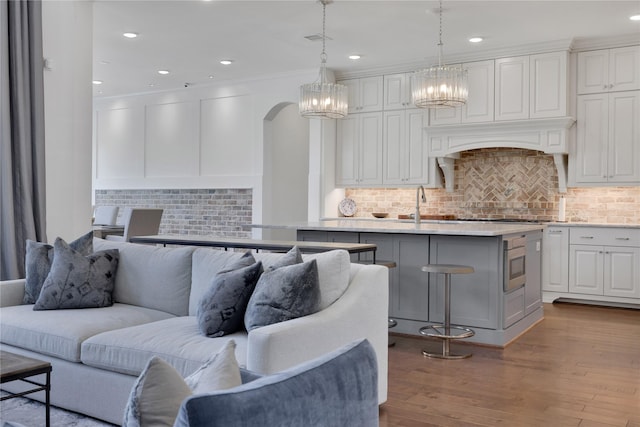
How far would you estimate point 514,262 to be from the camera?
4879 mm

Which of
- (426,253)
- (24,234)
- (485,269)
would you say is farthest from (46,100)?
(485,269)

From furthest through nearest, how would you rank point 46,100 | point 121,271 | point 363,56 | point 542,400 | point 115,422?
point 363,56
point 46,100
point 121,271
point 542,400
point 115,422

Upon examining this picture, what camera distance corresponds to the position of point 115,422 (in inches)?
110

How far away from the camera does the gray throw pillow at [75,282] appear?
11.2ft

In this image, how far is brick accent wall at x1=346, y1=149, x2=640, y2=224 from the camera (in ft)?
22.1

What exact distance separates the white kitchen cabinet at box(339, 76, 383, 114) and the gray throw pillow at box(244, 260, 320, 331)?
18.1ft

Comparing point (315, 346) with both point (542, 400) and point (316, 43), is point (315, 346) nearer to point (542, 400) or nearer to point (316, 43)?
point (542, 400)

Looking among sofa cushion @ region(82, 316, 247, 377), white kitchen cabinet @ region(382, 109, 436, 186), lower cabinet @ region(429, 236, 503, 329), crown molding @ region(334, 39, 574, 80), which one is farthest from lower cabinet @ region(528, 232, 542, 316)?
sofa cushion @ region(82, 316, 247, 377)

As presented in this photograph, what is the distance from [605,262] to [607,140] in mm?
1343

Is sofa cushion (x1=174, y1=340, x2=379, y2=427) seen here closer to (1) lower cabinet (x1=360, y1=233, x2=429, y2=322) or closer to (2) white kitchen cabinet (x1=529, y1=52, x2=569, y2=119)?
(1) lower cabinet (x1=360, y1=233, x2=429, y2=322)

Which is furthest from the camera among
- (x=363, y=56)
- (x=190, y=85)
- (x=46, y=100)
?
(x=190, y=85)

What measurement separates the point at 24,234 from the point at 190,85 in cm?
494

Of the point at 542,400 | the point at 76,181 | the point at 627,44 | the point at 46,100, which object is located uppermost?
the point at 627,44

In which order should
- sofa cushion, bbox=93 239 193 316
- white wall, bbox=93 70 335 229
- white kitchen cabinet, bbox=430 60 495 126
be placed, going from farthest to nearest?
white wall, bbox=93 70 335 229
white kitchen cabinet, bbox=430 60 495 126
sofa cushion, bbox=93 239 193 316
